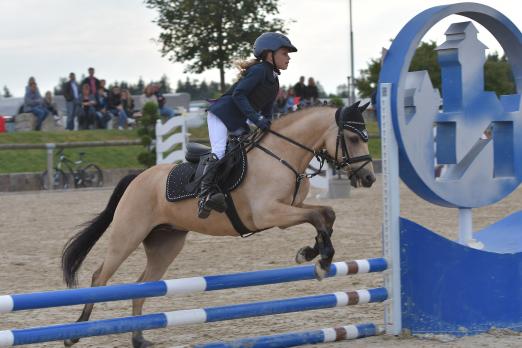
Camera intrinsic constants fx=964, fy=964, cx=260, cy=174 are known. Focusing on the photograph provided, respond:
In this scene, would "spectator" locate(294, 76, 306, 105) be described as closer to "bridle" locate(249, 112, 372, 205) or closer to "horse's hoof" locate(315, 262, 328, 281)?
"bridle" locate(249, 112, 372, 205)

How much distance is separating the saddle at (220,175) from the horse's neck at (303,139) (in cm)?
23

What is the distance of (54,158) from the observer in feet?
66.5

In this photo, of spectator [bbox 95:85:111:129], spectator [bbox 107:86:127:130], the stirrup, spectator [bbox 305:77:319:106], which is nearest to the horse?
the stirrup

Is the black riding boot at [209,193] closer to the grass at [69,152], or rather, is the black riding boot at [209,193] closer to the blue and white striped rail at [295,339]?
the blue and white striped rail at [295,339]

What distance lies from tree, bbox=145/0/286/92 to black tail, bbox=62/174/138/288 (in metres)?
20.4

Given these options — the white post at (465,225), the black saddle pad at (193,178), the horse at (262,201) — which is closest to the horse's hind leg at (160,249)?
the horse at (262,201)

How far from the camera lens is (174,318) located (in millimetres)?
4852

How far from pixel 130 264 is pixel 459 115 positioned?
425 cm

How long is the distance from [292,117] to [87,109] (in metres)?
16.7

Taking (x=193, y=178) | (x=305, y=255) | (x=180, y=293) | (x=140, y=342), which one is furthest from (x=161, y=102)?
(x=180, y=293)

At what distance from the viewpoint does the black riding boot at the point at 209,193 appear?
551 centimetres

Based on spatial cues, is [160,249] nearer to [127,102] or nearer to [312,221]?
[312,221]

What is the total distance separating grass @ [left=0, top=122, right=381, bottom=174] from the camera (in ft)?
65.9

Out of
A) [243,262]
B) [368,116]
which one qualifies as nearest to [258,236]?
[243,262]
